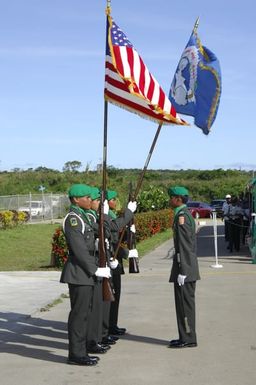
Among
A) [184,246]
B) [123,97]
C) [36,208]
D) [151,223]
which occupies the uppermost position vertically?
[123,97]

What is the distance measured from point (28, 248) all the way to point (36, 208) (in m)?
24.4

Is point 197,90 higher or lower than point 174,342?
higher

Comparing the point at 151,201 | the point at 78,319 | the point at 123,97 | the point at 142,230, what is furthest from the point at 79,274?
the point at 151,201

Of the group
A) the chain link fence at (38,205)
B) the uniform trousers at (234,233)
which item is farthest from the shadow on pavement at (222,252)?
the chain link fence at (38,205)

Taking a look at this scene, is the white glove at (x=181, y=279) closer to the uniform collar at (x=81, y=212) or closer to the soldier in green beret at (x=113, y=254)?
the soldier in green beret at (x=113, y=254)

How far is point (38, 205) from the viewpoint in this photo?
46.9m

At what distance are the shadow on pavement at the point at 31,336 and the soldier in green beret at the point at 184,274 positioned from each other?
1.38 metres

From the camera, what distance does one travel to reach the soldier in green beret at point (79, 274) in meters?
6.34

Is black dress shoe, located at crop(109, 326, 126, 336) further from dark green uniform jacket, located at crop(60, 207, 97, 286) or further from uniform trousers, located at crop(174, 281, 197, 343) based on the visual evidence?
dark green uniform jacket, located at crop(60, 207, 97, 286)

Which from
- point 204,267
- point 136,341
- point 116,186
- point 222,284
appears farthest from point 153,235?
point 116,186

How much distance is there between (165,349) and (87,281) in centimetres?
145

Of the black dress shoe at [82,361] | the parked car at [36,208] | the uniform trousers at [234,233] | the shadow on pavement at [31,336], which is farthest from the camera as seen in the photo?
the parked car at [36,208]

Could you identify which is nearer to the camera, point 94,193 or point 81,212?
point 81,212

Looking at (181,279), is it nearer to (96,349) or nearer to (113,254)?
(113,254)
